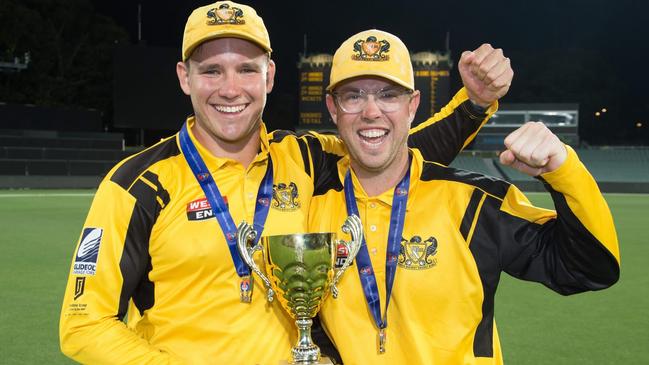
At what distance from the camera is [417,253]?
8.32 ft

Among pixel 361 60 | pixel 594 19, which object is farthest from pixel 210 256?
pixel 594 19

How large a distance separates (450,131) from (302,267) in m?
1.53

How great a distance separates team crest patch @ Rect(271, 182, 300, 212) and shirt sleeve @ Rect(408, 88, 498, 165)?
0.96 meters

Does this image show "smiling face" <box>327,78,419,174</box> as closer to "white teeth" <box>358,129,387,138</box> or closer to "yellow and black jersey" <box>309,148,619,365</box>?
"white teeth" <box>358,129,387,138</box>

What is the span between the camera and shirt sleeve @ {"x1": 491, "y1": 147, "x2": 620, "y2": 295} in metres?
2.24

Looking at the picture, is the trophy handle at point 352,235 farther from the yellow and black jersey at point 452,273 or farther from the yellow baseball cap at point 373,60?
the yellow baseball cap at point 373,60

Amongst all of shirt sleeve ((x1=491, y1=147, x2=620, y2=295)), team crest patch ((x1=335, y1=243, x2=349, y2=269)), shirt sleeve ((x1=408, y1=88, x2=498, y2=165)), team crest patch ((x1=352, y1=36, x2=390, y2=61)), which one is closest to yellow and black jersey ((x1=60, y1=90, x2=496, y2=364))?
team crest patch ((x1=335, y1=243, x2=349, y2=269))

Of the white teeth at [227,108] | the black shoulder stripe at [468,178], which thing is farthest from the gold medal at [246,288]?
the black shoulder stripe at [468,178]

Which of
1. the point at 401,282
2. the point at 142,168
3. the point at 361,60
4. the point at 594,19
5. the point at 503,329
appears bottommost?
the point at 503,329

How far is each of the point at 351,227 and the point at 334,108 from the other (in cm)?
60

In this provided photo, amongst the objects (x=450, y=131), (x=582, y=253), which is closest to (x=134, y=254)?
(x=582, y=253)

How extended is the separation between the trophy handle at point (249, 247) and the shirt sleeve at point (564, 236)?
91cm

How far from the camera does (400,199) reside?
2.55 m

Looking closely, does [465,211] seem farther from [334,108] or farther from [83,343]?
[83,343]
